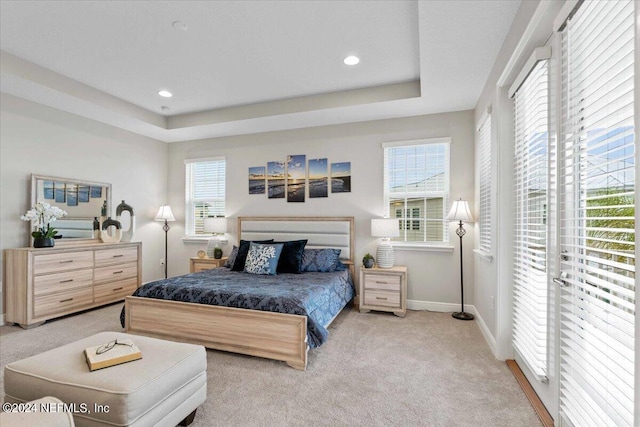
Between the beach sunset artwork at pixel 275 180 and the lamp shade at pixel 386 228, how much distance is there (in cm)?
162

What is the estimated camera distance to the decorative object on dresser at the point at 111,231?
4614 mm

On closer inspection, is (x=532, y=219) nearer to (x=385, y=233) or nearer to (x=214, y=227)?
(x=385, y=233)

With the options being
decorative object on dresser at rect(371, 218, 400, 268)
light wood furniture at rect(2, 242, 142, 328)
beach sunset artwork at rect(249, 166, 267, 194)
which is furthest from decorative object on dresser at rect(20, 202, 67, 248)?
decorative object on dresser at rect(371, 218, 400, 268)

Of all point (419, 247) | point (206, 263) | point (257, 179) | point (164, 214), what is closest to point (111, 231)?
point (164, 214)

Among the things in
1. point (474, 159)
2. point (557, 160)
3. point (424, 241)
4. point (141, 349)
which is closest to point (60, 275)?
point (141, 349)

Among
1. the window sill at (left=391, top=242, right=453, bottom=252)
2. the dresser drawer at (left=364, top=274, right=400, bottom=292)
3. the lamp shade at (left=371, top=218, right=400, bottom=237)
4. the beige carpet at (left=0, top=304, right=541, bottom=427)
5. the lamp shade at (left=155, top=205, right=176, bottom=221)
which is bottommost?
the beige carpet at (left=0, top=304, right=541, bottom=427)

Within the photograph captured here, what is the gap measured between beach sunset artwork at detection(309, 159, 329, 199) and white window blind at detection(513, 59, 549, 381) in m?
2.58

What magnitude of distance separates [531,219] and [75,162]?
5.22 metres

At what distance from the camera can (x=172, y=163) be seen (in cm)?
580

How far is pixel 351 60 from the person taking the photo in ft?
10.7

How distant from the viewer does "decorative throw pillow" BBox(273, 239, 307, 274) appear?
13.2ft

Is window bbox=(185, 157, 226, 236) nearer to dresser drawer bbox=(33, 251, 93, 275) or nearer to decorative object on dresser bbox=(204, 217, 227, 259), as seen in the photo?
decorative object on dresser bbox=(204, 217, 227, 259)

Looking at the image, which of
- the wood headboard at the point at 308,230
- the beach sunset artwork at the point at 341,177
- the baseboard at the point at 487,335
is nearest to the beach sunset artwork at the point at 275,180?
the wood headboard at the point at 308,230

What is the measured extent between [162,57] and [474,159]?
3675 millimetres
